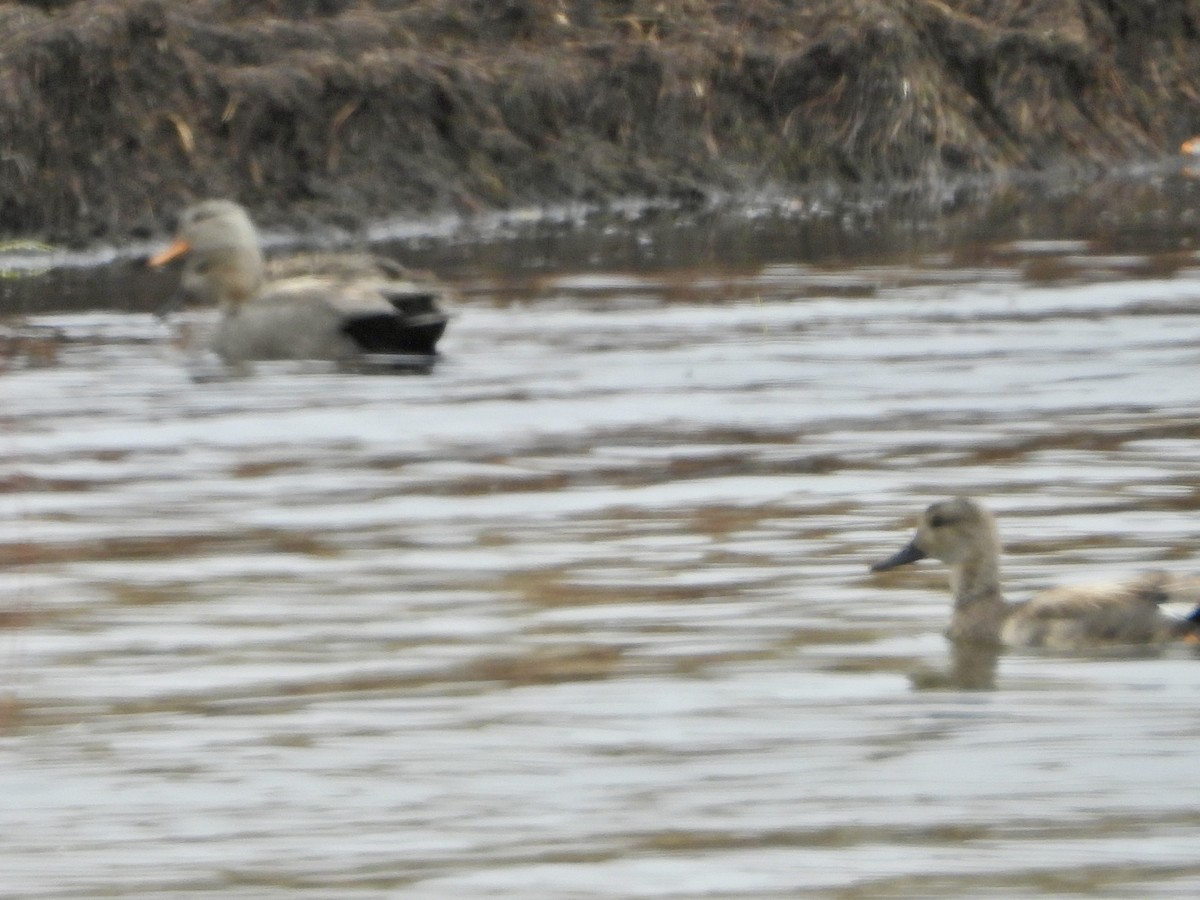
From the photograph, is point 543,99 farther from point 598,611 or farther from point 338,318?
point 598,611

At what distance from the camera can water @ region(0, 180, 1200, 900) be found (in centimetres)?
602

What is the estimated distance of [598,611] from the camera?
8430mm

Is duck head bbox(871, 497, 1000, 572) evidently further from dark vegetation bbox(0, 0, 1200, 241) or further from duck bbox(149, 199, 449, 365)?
dark vegetation bbox(0, 0, 1200, 241)

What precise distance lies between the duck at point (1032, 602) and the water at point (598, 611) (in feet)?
0.24

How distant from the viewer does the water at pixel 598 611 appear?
6.02 m

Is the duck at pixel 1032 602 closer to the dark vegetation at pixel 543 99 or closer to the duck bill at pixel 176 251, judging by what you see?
the duck bill at pixel 176 251

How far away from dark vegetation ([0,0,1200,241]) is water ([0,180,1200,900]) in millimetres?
4985

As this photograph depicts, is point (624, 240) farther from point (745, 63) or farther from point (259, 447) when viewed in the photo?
point (259, 447)

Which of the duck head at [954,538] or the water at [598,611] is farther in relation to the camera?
the duck head at [954,538]

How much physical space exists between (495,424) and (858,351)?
7.83 ft

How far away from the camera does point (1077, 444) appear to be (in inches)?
445

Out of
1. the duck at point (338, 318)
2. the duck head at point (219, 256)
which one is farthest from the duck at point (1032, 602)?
the duck head at point (219, 256)

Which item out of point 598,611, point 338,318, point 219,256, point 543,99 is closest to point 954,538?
point 598,611

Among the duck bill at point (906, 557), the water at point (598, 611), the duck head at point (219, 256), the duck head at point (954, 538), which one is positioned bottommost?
the water at point (598, 611)
